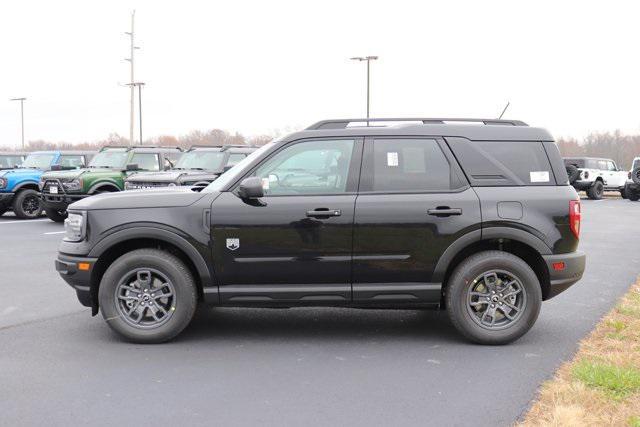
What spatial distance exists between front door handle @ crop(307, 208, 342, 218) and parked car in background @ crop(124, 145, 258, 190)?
8588 mm

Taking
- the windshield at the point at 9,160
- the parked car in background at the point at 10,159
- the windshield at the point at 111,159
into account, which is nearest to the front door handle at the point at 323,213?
the windshield at the point at 111,159

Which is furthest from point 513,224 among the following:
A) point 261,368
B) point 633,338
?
point 261,368

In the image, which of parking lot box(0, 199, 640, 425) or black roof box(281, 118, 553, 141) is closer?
parking lot box(0, 199, 640, 425)

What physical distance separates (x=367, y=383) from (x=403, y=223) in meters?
1.44

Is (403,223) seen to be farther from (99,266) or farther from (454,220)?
(99,266)

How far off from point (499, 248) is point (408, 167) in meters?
1.06

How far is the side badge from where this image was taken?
552 centimetres

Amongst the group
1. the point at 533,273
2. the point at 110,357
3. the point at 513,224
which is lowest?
the point at 110,357

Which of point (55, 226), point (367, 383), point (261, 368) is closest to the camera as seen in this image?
point (367, 383)

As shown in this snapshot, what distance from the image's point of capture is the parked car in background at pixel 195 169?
548 inches

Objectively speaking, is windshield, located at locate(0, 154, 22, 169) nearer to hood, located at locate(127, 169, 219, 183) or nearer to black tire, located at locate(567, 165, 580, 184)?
hood, located at locate(127, 169, 219, 183)

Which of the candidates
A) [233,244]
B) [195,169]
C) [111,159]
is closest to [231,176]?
[233,244]

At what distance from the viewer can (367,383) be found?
4703 mm

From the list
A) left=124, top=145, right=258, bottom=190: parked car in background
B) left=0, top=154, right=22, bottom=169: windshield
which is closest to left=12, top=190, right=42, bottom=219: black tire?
left=124, top=145, right=258, bottom=190: parked car in background
